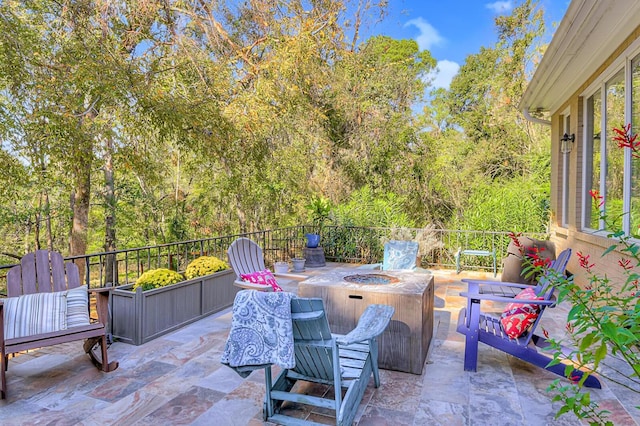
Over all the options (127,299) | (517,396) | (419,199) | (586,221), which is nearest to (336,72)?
(419,199)

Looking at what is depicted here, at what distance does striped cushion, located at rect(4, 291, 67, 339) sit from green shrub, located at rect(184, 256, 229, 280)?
143 cm

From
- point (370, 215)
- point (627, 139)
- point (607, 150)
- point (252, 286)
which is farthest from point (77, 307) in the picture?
point (370, 215)

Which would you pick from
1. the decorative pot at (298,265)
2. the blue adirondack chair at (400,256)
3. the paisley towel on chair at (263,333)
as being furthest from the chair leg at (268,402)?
the decorative pot at (298,265)

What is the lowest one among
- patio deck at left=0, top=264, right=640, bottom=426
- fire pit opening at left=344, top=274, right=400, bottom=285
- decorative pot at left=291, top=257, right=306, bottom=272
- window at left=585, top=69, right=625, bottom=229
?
patio deck at left=0, top=264, right=640, bottom=426

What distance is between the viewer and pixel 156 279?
3.78 m

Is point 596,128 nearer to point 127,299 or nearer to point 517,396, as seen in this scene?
point 517,396

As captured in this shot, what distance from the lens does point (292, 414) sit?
231 cm

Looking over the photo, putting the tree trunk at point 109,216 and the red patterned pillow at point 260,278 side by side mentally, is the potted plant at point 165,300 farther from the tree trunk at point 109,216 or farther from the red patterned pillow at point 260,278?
the tree trunk at point 109,216

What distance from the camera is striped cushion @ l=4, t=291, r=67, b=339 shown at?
275 centimetres

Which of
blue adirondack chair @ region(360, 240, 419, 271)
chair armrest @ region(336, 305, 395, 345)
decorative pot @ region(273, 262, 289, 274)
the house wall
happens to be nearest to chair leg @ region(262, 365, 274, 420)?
chair armrest @ region(336, 305, 395, 345)

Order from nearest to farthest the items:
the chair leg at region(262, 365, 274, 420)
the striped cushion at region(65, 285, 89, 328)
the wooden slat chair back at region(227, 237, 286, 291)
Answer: the chair leg at region(262, 365, 274, 420) → the striped cushion at region(65, 285, 89, 328) → the wooden slat chair back at region(227, 237, 286, 291)

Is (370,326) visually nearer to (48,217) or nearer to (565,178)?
(565,178)

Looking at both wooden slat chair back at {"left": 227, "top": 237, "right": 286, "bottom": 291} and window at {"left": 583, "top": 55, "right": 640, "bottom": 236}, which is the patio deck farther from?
window at {"left": 583, "top": 55, "right": 640, "bottom": 236}

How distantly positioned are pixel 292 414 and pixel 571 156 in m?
5.32
